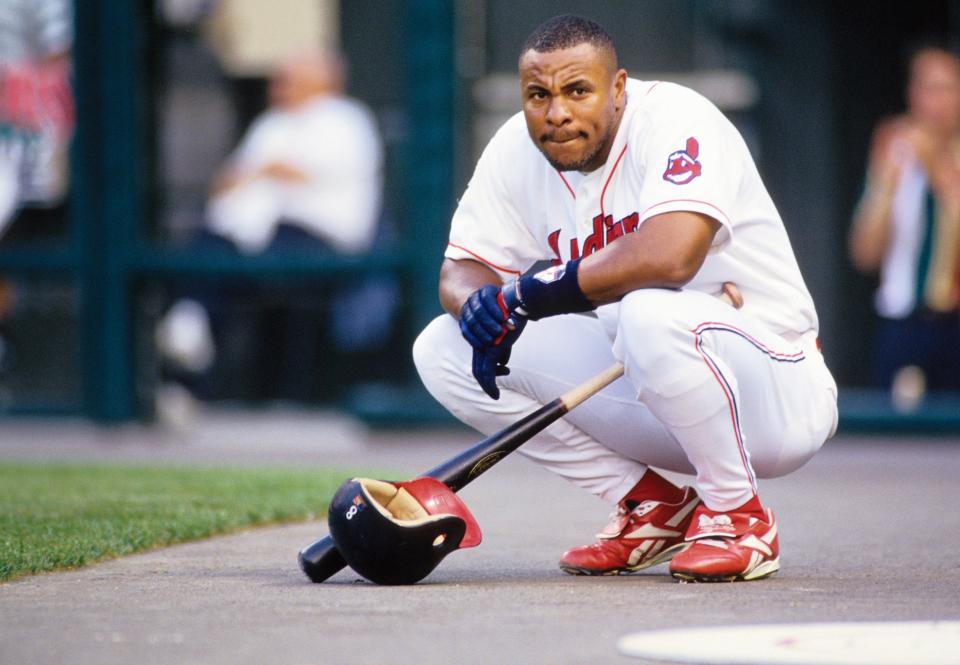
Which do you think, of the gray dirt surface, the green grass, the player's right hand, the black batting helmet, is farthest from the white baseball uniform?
the green grass

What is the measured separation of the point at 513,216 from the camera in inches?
180

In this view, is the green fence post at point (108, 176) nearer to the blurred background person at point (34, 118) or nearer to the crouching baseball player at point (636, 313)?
the blurred background person at point (34, 118)

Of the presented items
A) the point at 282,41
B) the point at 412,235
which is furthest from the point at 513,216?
the point at 282,41

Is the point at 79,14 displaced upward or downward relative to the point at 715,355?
upward

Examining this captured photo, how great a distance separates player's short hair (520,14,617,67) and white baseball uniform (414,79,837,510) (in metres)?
0.20

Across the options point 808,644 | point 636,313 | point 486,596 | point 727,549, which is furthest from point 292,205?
point 808,644

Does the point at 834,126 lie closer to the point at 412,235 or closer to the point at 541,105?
the point at 412,235

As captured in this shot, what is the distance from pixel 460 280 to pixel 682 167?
0.70m

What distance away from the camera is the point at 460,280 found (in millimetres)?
4496

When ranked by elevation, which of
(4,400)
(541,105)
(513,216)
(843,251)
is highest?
(541,105)

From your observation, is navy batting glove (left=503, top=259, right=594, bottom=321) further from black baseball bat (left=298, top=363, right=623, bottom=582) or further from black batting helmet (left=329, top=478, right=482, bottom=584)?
black batting helmet (left=329, top=478, right=482, bottom=584)

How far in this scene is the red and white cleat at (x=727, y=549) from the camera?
4031 millimetres

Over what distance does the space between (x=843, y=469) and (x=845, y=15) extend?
10.9ft

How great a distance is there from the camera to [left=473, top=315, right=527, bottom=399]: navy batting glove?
4181 mm
